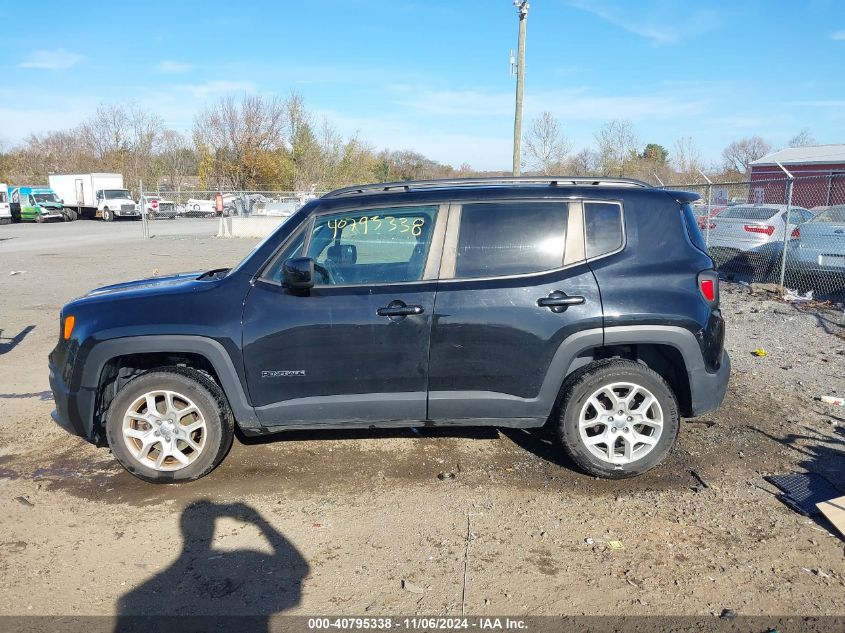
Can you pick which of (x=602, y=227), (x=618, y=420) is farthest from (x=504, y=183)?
(x=618, y=420)

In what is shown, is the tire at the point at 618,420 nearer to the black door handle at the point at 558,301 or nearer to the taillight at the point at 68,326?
the black door handle at the point at 558,301

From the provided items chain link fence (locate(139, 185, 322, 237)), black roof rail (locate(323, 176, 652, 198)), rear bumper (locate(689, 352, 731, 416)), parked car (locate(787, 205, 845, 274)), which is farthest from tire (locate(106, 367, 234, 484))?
chain link fence (locate(139, 185, 322, 237))

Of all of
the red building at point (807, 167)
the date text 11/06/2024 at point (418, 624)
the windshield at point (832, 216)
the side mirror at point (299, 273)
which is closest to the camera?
the date text 11/06/2024 at point (418, 624)

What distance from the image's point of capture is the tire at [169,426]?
14.1ft

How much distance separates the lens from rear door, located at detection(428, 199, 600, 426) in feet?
13.7

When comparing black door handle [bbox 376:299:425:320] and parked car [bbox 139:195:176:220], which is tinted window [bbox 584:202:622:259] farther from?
parked car [bbox 139:195:176:220]

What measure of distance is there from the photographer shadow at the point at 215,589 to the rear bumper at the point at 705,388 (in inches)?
104

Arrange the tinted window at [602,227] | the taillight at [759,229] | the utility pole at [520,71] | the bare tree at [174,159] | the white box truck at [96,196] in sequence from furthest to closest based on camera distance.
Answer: the bare tree at [174,159], the white box truck at [96,196], the utility pole at [520,71], the taillight at [759,229], the tinted window at [602,227]

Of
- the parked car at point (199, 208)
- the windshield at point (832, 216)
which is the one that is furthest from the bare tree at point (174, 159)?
the windshield at point (832, 216)

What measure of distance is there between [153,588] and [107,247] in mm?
21574

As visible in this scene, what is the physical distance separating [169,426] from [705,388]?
3467mm

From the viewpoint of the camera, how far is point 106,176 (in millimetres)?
45156

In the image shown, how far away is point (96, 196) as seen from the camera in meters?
44.2

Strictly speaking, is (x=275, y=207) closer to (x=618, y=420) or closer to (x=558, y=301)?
(x=558, y=301)
